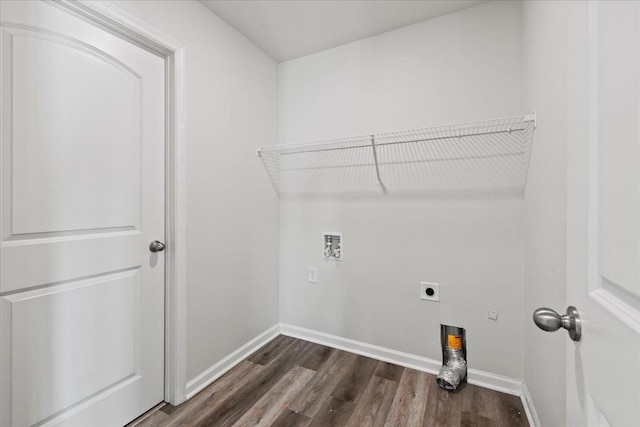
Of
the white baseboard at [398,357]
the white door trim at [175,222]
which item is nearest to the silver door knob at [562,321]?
the white baseboard at [398,357]

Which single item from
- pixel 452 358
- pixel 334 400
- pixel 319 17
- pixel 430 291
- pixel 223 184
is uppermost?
pixel 319 17

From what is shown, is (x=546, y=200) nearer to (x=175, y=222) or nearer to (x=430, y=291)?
(x=430, y=291)

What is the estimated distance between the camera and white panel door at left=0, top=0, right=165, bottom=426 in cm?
106

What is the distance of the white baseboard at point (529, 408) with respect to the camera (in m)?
1.37

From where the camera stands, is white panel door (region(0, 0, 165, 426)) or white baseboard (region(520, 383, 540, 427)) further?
white baseboard (region(520, 383, 540, 427))

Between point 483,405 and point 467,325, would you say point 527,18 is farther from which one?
point 483,405

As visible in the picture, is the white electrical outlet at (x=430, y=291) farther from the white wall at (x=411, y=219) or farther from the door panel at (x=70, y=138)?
the door panel at (x=70, y=138)

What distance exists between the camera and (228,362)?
1.90m

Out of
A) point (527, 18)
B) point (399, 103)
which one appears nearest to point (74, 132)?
point (399, 103)

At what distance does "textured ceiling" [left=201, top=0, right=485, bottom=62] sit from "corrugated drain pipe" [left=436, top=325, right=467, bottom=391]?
6.85 feet

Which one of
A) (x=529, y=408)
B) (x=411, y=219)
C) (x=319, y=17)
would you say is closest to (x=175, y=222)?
(x=411, y=219)

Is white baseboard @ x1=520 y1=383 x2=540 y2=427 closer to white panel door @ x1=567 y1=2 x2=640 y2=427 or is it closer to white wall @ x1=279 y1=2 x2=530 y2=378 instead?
white wall @ x1=279 y1=2 x2=530 y2=378

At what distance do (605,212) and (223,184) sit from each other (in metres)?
1.83

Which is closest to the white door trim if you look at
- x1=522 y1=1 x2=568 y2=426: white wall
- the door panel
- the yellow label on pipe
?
the door panel
